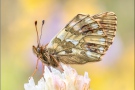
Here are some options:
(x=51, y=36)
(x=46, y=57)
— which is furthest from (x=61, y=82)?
(x=51, y=36)

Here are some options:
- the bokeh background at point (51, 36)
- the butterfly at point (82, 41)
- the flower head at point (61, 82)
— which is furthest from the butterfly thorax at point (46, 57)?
the bokeh background at point (51, 36)

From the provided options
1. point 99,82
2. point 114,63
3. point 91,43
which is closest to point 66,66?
point 91,43

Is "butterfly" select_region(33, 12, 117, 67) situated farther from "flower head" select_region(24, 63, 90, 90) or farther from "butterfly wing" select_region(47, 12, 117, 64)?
"flower head" select_region(24, 63, 90, 90)

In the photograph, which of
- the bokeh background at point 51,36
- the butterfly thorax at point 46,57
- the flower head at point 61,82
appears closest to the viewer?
the flower head at point 61,82

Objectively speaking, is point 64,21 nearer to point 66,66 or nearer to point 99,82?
point 99,82

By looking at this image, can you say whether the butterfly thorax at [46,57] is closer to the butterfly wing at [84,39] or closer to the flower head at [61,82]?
the butterfly wing at [84,39]
